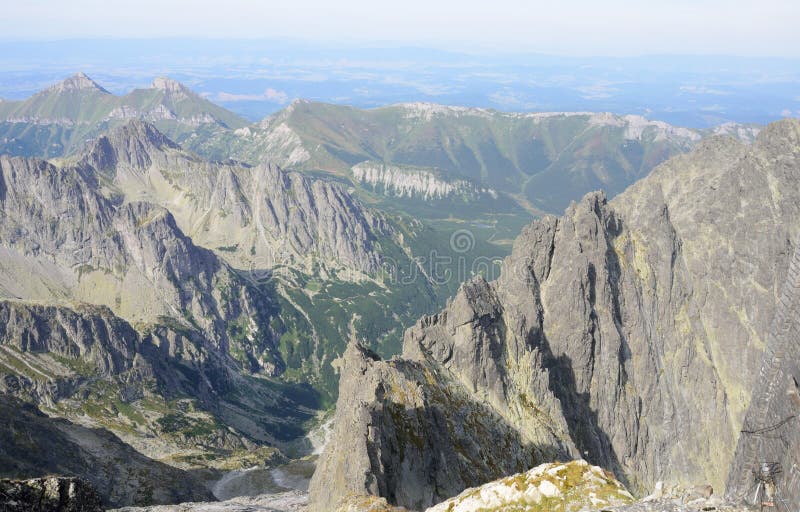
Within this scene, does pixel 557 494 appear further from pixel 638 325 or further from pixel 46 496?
pixel 638 325

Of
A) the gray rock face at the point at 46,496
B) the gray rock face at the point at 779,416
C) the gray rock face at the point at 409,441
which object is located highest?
the gray rock face at the point at 779,416

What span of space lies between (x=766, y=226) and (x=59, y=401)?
22504 cm

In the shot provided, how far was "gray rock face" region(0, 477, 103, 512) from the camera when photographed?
140 feet

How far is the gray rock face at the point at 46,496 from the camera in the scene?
1677 inches

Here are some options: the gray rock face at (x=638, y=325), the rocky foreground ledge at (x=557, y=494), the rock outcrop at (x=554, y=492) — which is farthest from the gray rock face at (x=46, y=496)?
the gray rock face at (x=638, y=325)

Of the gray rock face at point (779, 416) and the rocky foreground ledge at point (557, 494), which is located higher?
the gray rock face at point (779, 416)

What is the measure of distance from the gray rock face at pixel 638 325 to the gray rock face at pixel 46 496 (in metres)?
43.4

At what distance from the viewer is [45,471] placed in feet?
336

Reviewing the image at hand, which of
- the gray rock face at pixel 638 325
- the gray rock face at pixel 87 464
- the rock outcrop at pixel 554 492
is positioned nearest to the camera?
the rock outcrop at pixel 554 492

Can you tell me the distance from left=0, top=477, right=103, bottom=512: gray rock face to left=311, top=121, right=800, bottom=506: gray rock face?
43364 mm

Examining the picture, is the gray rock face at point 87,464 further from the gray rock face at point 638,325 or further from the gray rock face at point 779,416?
the gray rock face at point 779,416

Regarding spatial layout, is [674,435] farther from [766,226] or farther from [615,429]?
[766,226]

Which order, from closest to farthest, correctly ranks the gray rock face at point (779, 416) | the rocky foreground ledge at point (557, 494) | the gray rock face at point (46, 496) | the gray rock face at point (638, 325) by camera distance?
the gray rock face at point (779, 416) → the rocky foreground ledge at point (557, 494) → the gray rock face at point (46, 496) → the gray rock face at point (638, 325)

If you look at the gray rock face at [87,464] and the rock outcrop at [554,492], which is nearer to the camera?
the rock outcrop at [554,492]
